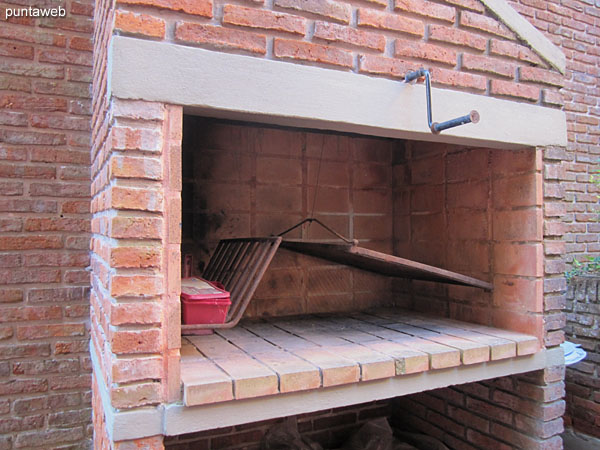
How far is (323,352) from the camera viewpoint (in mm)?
2279

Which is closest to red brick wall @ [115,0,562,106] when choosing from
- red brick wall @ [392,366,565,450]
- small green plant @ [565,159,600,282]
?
red brick wall @ [392,366,565,450]

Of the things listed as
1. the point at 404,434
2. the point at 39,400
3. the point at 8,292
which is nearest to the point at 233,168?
the point at 8,292

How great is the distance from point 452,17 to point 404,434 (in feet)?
9.07

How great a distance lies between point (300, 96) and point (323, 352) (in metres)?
1.18

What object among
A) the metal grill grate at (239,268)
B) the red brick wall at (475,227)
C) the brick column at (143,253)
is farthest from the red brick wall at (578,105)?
the brick column at (143,253)

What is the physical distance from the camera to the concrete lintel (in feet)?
5.86

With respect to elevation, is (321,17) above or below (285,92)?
above

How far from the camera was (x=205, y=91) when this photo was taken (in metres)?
1.88

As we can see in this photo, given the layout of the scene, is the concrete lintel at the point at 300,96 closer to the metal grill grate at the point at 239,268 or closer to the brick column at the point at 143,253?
the brick column at the point at 143,253

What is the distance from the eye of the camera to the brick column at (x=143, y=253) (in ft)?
5.67

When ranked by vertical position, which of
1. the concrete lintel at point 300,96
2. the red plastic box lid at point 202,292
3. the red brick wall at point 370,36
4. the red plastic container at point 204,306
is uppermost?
the red brick wall at point 370,36

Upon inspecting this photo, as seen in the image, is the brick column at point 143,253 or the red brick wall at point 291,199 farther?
the red brick wall at point 291,199

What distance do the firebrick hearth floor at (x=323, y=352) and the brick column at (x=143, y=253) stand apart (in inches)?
6.3

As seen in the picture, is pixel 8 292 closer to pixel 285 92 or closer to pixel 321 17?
pixel 285 92
